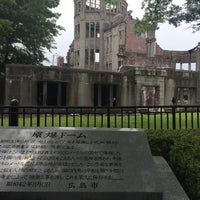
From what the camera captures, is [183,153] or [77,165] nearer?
[77,165]

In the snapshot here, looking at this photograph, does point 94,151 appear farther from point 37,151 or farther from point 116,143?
point 37,151

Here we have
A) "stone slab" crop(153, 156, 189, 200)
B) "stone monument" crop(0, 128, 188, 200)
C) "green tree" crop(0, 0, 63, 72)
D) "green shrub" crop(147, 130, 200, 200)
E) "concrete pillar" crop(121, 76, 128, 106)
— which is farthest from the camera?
"green tree" crop(0, 0, 63, 72)

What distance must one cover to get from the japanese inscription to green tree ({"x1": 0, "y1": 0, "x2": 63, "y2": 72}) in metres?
29.0

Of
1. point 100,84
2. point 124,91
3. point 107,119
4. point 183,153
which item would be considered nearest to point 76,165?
point 183,153

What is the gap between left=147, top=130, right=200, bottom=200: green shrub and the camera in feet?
18.0

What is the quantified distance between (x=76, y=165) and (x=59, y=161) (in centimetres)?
23

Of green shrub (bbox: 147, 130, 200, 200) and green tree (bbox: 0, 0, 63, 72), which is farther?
green tree (bbox: 0, 0, 63, 72)

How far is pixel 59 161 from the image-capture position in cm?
473

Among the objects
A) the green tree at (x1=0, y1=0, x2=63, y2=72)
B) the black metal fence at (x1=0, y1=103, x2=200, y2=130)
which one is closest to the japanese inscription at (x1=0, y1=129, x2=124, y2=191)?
the black metal fence at (x1=0, y1=103, x2=200, y2=130)

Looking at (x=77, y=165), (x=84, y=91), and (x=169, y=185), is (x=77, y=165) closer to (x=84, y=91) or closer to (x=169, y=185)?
(x=169, y=185)

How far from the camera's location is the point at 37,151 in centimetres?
487

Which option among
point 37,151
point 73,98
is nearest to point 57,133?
point 37,151

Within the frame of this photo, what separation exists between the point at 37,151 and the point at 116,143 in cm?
108

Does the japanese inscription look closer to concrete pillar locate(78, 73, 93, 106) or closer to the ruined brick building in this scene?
the ruined brick building
